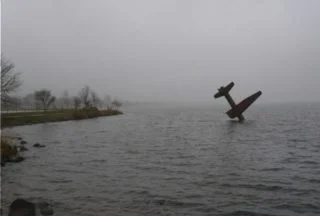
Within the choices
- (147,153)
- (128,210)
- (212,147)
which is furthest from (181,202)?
(212,147)

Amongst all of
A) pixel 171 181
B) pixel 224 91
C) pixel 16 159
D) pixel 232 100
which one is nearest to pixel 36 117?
pixel 224 91

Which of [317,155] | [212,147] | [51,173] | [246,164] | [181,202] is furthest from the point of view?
[212,147]

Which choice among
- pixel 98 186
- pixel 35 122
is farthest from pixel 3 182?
pixel 35 122

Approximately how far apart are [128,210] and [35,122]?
61501 millimetres

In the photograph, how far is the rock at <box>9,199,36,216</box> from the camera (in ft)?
38.5

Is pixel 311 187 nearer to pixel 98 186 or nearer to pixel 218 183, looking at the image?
pixel 218 183

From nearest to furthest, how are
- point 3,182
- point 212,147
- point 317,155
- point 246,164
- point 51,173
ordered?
point 3,182 → point 51,173 → point 246,164 → point 317,155 → point 212,147

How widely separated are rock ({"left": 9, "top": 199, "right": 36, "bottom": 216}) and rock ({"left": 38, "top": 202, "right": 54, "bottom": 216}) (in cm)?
58

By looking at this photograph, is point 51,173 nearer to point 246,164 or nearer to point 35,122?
point 246,164

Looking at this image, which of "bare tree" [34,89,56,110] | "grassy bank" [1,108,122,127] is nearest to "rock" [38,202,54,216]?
"grassy bank" [1,108,122,127]

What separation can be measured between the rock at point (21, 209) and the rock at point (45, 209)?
579mm

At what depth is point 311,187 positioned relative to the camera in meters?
16.9

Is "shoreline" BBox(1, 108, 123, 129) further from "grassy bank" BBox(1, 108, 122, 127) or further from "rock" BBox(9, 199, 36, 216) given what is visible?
"rock" BBox(9, 199, 36, 216)

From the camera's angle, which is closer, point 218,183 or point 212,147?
point 218,183
